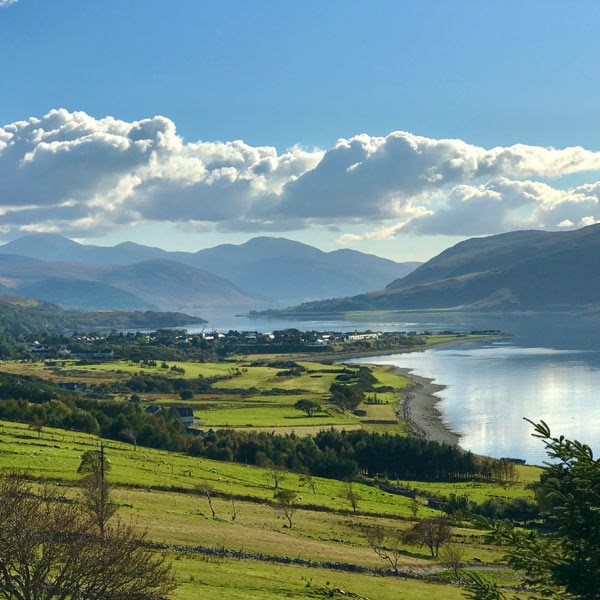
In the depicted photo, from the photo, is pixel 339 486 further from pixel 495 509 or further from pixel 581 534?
pixel 581 534

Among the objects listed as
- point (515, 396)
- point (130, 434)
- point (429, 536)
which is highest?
Answer: point (130, 434)

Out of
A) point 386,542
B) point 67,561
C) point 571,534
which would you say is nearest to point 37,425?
point 386,542

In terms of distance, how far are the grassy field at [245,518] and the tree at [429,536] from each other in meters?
0.76

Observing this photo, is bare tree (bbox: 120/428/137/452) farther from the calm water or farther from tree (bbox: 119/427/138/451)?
the calm water

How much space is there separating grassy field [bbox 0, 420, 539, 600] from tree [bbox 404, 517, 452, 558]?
0.76m

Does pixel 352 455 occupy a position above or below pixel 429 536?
below

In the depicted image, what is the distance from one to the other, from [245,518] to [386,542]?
9.22 meters

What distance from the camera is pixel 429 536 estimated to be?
44812mm

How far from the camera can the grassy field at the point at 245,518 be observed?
33438 millimetres

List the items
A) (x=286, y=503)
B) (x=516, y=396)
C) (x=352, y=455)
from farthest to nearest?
(x=516, y=396) → (x=352, y=455) → (x=286, y=503)

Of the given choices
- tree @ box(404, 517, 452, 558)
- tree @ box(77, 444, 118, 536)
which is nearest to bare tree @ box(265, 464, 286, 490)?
tree @ box(404, 517, 452, 558)

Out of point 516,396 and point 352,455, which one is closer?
point 352,455

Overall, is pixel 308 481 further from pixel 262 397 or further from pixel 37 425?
pixel 262 397

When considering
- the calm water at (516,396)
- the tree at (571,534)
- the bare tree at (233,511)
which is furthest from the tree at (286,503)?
the calm water at (516,396)
